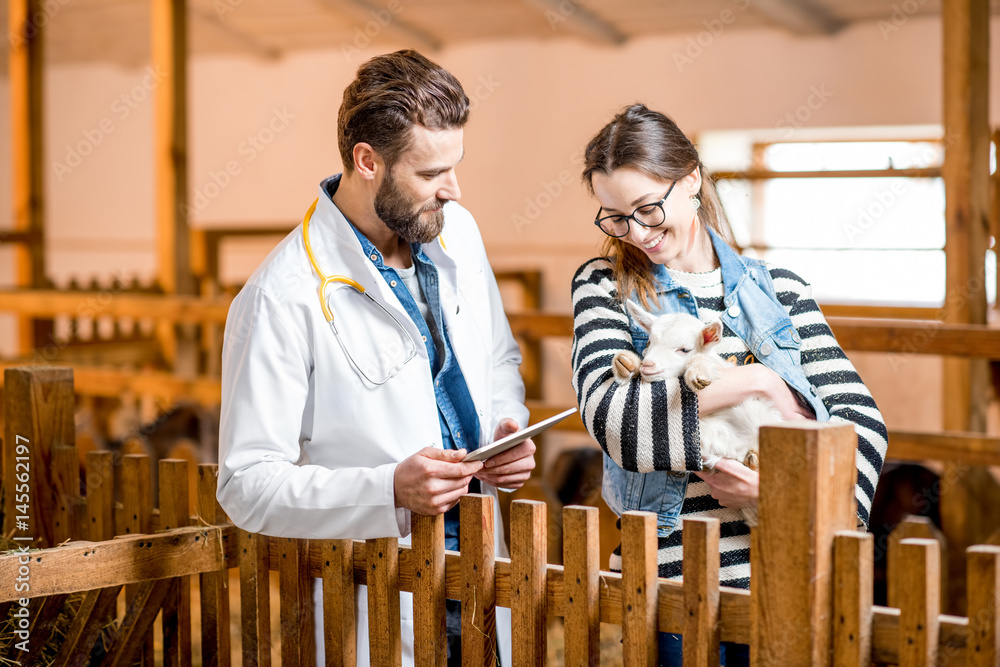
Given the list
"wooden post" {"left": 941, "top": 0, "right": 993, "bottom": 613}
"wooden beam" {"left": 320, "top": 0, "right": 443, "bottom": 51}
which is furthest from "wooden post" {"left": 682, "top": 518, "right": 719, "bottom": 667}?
"wooden beam" {"left": 320, "top": 0, "right": 443, "bottom": 51}

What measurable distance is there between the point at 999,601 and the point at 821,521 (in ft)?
0.75

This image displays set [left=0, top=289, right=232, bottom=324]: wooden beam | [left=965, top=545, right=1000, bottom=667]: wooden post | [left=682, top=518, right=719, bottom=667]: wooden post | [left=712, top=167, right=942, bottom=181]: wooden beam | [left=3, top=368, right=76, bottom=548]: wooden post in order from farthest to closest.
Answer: [left=712, top=167, right=942, bottom=181]: wooden beam < [left=0, top=289, right=232, bottom=324]: wooden beam < [left=3, top=368, right=76, bottom=548]: wooden post < [left=682, top=518, right=719, bottom=667]: wooden post < [left=965, top=545, right=1000, bottom=667]: wooden post

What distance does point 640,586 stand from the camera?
1.47 meters

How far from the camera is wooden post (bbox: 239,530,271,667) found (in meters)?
1.94

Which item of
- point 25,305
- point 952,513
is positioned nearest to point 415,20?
point 25,305

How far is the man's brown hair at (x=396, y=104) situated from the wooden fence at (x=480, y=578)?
0.64 meters

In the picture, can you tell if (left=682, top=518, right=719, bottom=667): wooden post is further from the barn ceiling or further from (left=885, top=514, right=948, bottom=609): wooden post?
the barn ceiling

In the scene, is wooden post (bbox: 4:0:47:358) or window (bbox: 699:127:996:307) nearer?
wooden post (bbox: 4:0:47:358)

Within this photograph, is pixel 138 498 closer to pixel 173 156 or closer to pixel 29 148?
pixel 173 156

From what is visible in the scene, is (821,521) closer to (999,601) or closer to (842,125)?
(999,601)

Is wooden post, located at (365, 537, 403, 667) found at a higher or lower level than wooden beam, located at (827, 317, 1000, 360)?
lower

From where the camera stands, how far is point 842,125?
672cm

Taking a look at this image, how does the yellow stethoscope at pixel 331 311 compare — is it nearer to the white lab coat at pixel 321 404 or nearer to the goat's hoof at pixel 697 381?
the white lab coat at pixel 321 404

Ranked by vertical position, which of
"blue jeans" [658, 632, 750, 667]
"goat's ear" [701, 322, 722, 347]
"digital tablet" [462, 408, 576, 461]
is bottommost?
"blue jeans" [658, 632, 750, 667]
